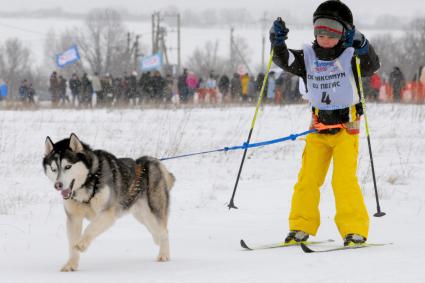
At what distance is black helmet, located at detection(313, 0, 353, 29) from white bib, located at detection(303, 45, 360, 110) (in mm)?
219

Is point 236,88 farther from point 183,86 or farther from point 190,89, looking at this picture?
point 190,89

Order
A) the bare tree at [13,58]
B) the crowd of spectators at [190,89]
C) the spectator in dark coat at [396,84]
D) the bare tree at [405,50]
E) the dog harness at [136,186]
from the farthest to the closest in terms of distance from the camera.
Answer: the bare tree at [13,58]
the bare tree at [405,50]
the spectator in dark coat at [396,84]
the crowd of spectators at [190,89]
the dog harness at [136,186]

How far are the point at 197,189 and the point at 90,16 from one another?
93.8 meters

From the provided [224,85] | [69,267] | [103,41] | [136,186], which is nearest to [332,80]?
[136,186]

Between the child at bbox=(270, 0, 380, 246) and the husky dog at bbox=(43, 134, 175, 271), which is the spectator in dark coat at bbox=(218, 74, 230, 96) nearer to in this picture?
the child at bbox=(270, 0, 380, 246)

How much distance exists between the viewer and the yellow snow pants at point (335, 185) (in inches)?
215

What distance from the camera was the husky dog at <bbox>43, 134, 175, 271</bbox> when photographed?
4777 mm

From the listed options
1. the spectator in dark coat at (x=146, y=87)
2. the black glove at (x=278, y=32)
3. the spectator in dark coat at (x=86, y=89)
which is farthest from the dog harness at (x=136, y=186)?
the spectator in dark coat at (x=86, y=89)

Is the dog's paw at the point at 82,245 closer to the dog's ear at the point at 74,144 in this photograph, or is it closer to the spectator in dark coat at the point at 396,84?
the dog's ear at the point at 74,144

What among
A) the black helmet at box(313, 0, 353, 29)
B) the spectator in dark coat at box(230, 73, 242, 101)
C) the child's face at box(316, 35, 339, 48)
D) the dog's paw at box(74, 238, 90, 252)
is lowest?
the dog's paw at box(74, 238, 90, 252)

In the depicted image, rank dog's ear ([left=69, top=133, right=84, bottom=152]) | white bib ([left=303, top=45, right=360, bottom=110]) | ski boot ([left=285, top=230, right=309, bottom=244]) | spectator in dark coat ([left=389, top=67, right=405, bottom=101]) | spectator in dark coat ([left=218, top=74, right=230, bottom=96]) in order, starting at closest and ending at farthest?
dog's ear ([left=69, top=133, right=84, bottom=152]) < white bib ([left=303, top=45, right=360, bottom=110]) < ski boot ([left=285, top=230, right=309, bottom=244]) < spectator in dark coat ([left=389, top=67, right=405, bottom=101]) < spectator in dark coat ([left=218, top=74, right=230, bottom=96])

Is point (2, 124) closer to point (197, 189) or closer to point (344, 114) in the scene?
point (197, 189)

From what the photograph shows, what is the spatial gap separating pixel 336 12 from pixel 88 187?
7.66ft

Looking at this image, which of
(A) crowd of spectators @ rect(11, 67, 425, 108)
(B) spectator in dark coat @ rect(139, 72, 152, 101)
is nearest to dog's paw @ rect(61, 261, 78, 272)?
(A) crowd of spectators @ rect(11, 67, 425, 108)
